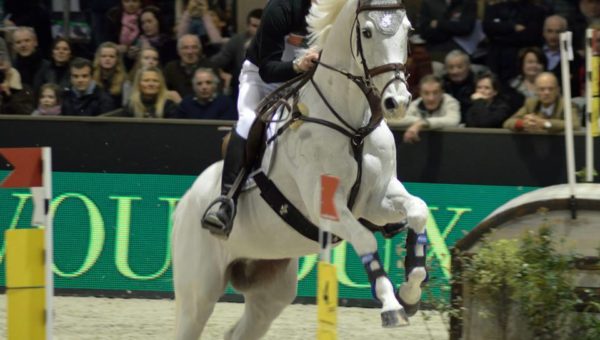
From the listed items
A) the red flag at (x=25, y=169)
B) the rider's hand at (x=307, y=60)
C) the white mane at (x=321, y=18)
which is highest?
the white mane at (x=321, y=18)

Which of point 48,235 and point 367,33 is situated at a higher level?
point 367,33

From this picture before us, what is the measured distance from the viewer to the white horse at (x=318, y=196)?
19.7 ft

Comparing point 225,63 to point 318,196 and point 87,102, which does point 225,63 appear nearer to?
point 87,102

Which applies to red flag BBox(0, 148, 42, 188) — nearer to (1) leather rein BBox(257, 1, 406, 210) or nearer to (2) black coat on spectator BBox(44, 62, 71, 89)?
(1) leather rein BBox(257, 1, 406, 210)

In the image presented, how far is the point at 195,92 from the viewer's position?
10.4 meters

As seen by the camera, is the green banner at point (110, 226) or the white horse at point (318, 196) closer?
the white horse at point (318, 196)

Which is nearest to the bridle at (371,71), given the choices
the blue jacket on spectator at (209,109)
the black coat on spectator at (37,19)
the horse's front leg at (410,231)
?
the horse's front leg at (410,231)

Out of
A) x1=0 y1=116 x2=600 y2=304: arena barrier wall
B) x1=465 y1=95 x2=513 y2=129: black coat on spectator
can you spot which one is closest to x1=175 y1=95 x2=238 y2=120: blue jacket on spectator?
x1=0 y1=116 x2=600 y2=304: arena barrier wall

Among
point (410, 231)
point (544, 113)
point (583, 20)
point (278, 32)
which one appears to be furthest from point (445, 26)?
point (410, 231)

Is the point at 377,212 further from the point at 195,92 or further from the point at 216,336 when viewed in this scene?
the point at 195,92

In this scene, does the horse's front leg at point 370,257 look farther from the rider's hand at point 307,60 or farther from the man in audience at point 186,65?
the man in audience at point 186,65

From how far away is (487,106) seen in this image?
992cm

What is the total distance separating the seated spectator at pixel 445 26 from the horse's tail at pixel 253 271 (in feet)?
14.6

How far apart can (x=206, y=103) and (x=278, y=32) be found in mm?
3617
